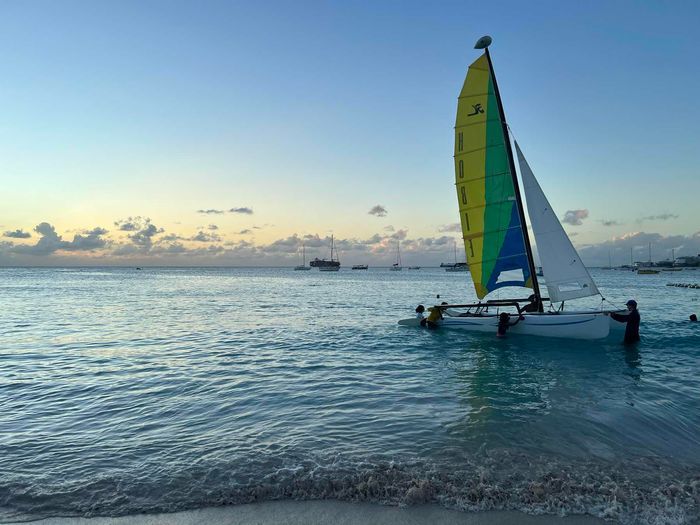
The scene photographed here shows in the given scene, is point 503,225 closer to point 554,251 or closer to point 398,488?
point 554,251

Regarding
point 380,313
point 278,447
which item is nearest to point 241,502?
point 278,447

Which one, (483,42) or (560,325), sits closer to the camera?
(560,325)

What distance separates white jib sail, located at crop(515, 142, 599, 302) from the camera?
20391 mm

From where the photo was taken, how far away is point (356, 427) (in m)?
9.65

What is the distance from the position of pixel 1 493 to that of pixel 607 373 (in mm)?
16357

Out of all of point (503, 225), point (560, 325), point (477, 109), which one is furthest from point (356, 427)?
point (477, 109)

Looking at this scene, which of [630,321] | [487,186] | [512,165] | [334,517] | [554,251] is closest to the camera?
[334,517]

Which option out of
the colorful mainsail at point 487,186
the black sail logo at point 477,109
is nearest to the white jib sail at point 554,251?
the colorful mainsail at point 487,186

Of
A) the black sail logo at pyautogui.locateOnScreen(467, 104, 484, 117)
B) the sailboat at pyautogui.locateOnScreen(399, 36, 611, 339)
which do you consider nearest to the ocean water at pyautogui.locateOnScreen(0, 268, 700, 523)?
the sailboat at pyautogui.locateOnScreen(399, 36, 611, 339)

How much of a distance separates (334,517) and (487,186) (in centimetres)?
1874

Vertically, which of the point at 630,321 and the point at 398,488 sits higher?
the point at 630,321

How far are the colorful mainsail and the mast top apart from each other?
1.64 ft

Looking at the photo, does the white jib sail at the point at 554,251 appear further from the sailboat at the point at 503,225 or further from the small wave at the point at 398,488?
the small wave at the point at 398,488

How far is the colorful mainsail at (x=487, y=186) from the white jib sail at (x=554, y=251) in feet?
2.89
